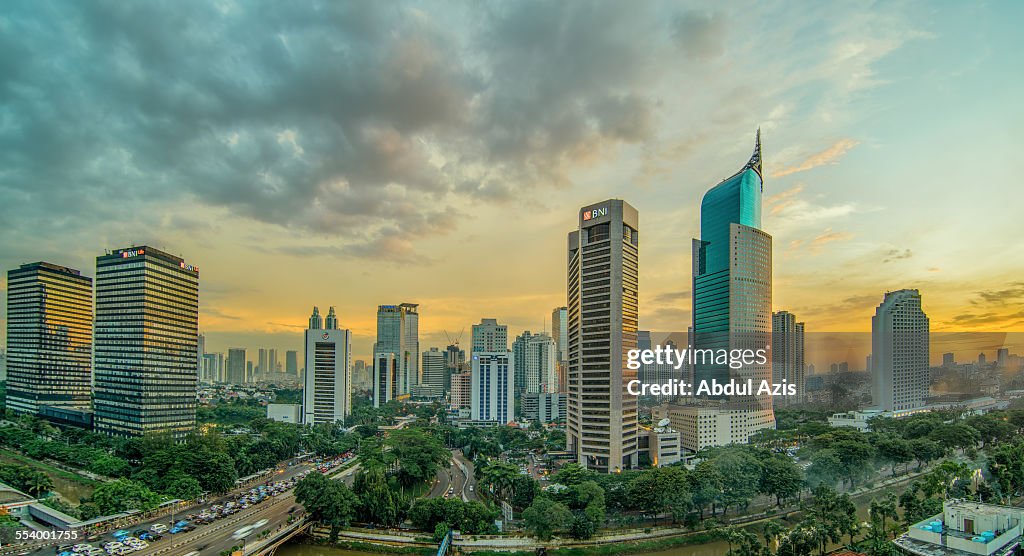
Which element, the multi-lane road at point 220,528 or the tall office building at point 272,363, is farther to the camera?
the tall office building at point 272,363

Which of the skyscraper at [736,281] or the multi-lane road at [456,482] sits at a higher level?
the skyscraper at [736,281]

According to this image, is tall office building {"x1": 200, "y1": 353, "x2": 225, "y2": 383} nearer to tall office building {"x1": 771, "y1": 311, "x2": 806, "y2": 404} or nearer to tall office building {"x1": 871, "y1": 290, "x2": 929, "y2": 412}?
tall office building {"x1": 771, "y1": 311, "x2": 806, "y2": 404}

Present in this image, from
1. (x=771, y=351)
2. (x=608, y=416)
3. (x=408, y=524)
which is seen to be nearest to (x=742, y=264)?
(x=771, y=351)

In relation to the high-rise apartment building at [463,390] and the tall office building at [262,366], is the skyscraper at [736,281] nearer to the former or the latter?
the high-rise apartment building at [463,390]

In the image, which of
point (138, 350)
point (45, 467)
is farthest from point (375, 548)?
point (138, 350)

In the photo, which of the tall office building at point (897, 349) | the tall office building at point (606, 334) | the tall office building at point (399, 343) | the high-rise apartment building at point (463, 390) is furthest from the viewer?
the tall office building at point (399, 343)

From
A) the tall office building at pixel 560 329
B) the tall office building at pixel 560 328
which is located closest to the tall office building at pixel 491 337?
the tall office building at pixel 560 329

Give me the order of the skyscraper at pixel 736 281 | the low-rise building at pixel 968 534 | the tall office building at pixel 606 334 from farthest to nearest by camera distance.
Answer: the skyscraper at pixel 736 281, the tall office building at pixel 606 334, the low-rise building at pixel 968 534
